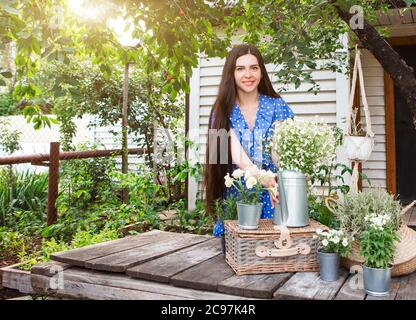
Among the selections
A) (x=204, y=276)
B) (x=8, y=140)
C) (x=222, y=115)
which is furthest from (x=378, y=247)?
(x=8, y=140)

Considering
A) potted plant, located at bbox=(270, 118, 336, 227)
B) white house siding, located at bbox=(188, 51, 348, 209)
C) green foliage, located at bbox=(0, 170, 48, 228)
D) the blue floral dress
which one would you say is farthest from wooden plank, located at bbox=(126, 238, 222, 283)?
green foliage, located at bbox=(0, 170, 48, 228)

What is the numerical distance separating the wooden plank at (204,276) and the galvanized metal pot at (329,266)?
37 centimetres

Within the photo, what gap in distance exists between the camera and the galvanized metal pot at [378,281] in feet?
4.80

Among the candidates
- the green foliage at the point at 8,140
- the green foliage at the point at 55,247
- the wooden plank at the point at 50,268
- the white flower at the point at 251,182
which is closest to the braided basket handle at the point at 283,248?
the white flower at the point at 251,182

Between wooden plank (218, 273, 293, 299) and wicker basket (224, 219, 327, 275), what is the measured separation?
1.6 inches

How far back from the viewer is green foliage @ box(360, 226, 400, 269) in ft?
4.84

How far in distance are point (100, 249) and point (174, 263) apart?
50 cm

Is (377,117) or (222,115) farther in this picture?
(377,117)

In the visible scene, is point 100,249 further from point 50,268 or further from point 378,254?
point 378,254

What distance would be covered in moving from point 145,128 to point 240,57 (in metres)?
4.89

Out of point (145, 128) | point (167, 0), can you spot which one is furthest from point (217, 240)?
point (145, 128)

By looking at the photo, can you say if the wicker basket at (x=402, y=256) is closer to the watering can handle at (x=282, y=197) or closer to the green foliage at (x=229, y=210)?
the watering can handle at (x=282, y=197)

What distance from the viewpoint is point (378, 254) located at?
148 centimetres

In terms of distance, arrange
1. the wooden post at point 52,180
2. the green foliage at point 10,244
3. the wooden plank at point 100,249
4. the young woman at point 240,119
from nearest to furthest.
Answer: the wooden plank at point 100,249, the young woman at point 240,119, the green foliage at point 10,244, the wooden post at point 52,180
